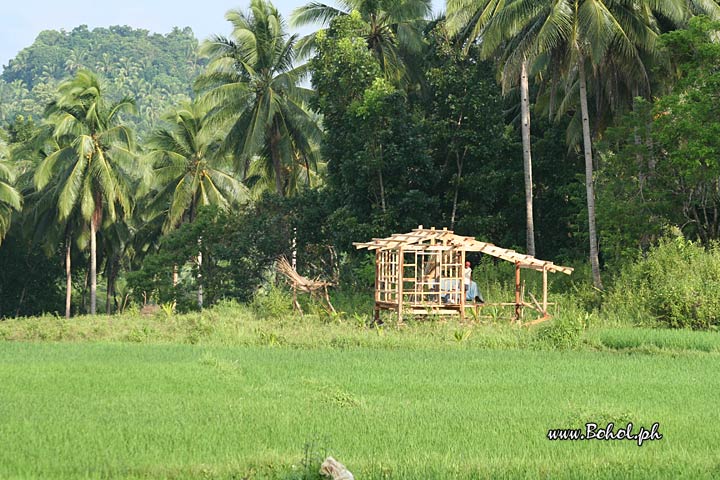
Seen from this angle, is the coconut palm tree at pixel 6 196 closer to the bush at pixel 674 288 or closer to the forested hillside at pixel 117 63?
the bush at pixel 674 288

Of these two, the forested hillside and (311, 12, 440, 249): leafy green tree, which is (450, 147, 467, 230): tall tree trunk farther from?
the forested hillside

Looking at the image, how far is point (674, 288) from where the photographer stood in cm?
2003

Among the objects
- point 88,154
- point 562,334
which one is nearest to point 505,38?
point 562,334

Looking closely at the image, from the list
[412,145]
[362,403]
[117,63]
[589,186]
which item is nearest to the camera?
[362,403]

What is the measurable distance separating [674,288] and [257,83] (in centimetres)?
1618

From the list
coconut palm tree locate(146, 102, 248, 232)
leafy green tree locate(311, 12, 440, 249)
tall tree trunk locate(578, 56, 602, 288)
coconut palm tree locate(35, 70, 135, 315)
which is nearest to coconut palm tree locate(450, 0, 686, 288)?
tall tree trunk locate(578, 56, 602, 288)

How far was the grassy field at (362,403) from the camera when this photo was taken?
832 cm

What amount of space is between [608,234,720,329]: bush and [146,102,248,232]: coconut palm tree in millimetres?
16283

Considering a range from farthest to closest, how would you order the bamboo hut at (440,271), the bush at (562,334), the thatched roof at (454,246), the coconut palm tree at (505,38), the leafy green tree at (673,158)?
the coconut palm tree at (505,38), the leafy green tree at (673,158), the thatched roof at (454,246), the bamboo hut at (440,271), the bush at (562,334)

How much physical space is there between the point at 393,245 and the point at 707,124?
760cm

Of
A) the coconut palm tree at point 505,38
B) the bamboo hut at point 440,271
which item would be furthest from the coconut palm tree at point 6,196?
the bamboo hut at point 440,271

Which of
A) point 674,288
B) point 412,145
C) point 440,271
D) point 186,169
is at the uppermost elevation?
point 186,169

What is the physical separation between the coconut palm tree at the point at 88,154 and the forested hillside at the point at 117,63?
78022mm

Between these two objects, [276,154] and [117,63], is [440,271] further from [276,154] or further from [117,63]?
[117,63]
